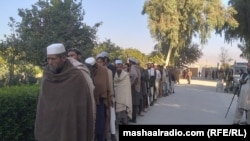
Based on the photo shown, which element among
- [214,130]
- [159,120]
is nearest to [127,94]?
[159,120]

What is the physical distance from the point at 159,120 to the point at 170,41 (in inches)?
1202

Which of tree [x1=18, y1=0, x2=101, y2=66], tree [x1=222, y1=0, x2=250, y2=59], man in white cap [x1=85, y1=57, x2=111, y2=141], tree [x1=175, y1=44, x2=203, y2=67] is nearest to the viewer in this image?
man in white cap [x1=85, y1=57, x2=111, y2=141]

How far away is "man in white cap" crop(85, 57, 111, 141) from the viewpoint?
7282 mm

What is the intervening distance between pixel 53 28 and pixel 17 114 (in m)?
6.87

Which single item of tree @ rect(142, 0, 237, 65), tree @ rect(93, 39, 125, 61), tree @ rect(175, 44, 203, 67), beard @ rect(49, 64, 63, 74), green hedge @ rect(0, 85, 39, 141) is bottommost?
green hedge @ rect(0, 85, 39, 141)

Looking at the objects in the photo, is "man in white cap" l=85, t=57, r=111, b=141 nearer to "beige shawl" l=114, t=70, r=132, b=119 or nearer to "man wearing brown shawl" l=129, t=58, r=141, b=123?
"beige shawl" l=114, t=70, r=132, b=119

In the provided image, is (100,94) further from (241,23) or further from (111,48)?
(241,23)

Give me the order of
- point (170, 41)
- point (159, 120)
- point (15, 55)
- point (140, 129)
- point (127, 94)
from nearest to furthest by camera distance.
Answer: point (140, 129) → point (127, 94) → point (159, 120) → point (15, 55) → point (170, 41)

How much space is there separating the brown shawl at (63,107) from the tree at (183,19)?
36203mm

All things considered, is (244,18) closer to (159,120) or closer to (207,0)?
(207,0)

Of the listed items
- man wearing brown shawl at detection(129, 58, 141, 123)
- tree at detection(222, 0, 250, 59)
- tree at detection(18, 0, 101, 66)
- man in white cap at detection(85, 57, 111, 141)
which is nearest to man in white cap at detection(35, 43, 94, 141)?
man in white cap at detection(85, 57, 111, 141)

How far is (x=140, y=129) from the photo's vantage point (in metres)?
4.94

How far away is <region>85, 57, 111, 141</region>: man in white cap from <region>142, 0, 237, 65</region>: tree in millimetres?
33430

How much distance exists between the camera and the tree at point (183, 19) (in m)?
40.6
